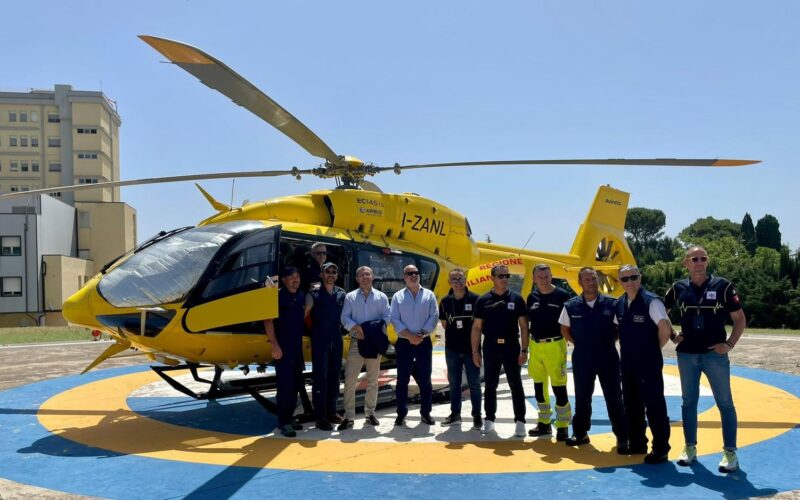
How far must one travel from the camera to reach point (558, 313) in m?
6.00

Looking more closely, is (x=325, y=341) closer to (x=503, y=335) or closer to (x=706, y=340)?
Result: (x=503, y=335)

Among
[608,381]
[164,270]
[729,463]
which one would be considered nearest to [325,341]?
[164,270]

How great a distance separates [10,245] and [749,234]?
2590 inches

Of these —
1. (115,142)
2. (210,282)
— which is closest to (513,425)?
(210,282)

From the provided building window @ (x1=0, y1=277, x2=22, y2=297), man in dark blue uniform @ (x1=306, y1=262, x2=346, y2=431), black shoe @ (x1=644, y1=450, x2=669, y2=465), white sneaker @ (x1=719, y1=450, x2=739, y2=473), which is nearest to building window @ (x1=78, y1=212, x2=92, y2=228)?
building window @ (x1=0, y1=277, x2=22, y2=297)

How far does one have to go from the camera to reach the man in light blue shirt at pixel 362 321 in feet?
22.3

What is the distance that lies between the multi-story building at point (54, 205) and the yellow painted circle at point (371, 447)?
32.4m

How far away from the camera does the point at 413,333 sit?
6.66 meters

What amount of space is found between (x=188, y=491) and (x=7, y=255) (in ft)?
145

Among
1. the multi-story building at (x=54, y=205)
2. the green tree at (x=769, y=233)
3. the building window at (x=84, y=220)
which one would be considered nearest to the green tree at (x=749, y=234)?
the green tree at (x=769, y=233)

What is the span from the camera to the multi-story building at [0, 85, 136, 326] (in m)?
41.4

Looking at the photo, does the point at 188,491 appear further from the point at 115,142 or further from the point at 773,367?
the point at 115,142

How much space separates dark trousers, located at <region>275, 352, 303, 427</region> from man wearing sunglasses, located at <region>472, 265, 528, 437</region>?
1958 millimetres

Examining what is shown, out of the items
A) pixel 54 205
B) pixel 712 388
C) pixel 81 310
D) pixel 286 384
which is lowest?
pixel 286 384
